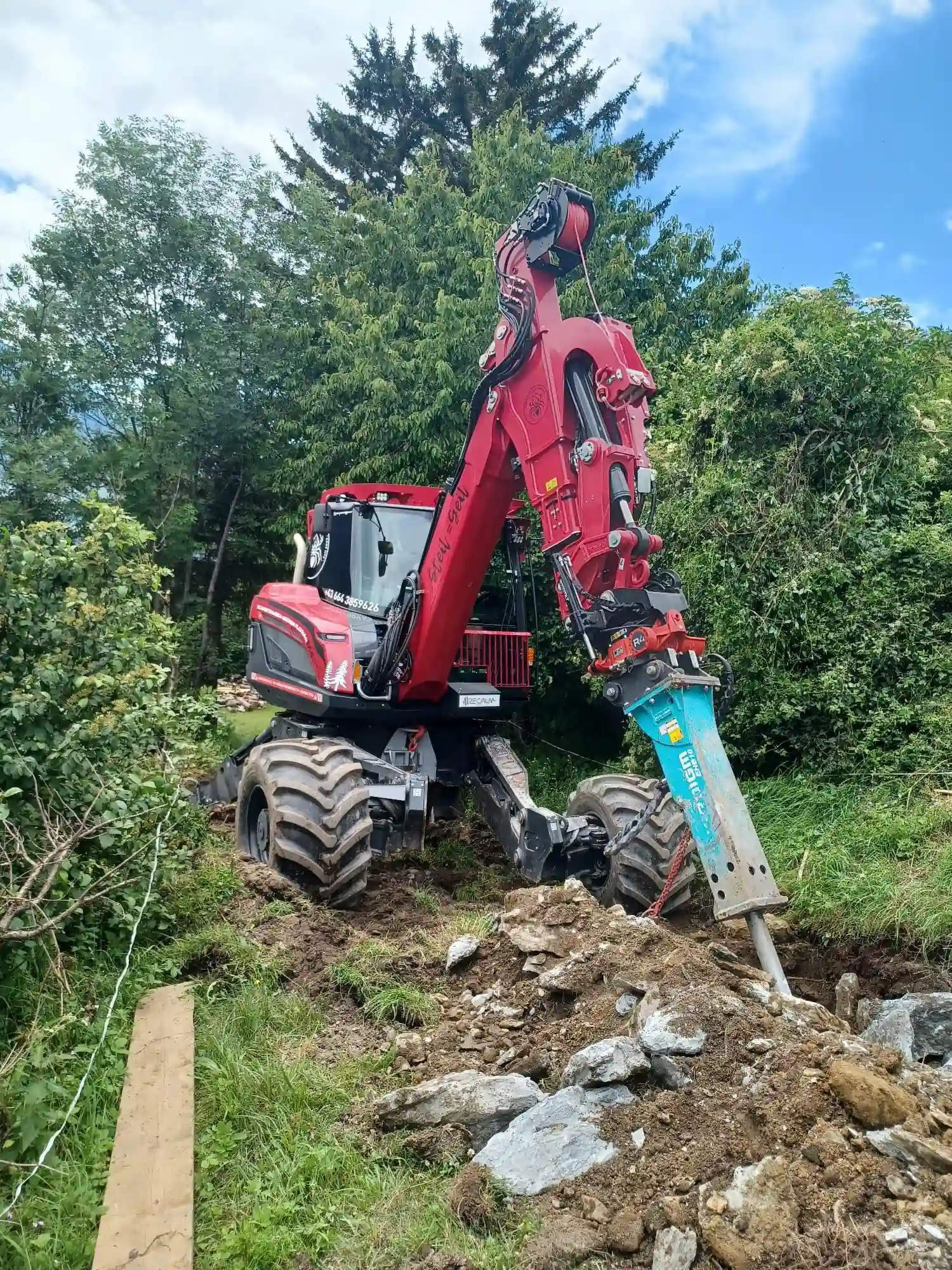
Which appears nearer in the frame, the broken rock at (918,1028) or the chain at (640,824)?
the broken rock at (918,1028)

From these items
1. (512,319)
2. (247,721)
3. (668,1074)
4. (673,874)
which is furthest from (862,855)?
(247,721)

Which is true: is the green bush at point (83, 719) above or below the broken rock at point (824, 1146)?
above

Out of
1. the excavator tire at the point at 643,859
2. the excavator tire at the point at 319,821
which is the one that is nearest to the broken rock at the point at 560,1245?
the excavator tire at the point at 643,859

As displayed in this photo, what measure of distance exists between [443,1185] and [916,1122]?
131 centimetres

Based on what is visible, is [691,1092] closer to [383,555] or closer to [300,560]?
[383,555]

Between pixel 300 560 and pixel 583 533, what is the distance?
312 centimetres

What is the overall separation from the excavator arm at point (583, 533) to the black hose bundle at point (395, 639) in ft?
0.16

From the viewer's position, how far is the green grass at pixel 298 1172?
2.37 m

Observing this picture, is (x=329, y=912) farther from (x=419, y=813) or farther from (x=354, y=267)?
(x=354, y=267)

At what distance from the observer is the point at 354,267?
13.6 meters

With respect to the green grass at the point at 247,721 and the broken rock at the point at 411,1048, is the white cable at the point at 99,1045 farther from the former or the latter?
the green grass at the point at 247,721

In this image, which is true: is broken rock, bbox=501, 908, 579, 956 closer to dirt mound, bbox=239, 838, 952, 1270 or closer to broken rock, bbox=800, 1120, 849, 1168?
dirt mound, bbox=239, 838, 952, 1270

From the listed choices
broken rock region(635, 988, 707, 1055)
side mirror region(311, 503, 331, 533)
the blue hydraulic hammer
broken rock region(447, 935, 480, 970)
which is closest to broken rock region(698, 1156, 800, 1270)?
broken rock region(635, 988, 707, 1055)

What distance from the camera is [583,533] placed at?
14.6 ft
